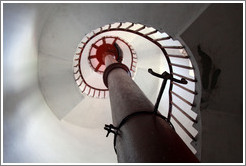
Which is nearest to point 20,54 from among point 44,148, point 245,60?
point 44,148

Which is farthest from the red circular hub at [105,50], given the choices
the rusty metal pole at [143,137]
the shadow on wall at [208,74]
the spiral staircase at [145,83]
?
→ the rusty metal pole at [143,137]

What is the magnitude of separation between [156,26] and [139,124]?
7.55ft

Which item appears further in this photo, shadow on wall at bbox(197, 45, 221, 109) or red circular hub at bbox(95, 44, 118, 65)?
red circular hub at bbox(95, 44, 118, 65)

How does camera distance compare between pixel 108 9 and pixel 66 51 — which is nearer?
pixel 108 9

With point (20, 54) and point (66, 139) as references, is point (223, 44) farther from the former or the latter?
point (66, 139)

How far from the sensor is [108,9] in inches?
154

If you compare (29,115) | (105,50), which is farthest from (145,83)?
(29,115)

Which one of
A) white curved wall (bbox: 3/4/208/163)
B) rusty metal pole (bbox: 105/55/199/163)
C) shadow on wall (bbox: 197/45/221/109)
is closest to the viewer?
rusty metal pole (bbox: 105/55/199/163)

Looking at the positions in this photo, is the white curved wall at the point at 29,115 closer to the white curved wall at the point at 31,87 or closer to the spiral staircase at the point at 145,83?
the white curved wall at the point at 31,87

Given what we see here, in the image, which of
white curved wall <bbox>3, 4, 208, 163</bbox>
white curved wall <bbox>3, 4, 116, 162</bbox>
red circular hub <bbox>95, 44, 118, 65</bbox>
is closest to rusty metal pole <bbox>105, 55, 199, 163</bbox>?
white curved wall <bbox>3, 4, 208, 163</bbox>

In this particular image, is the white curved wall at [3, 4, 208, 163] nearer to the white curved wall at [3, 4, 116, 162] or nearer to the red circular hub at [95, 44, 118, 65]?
the white curved wall at [3, 4, 116, 162]

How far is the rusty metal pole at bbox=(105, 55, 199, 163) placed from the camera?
185 cm

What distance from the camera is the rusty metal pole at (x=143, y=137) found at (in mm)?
1848

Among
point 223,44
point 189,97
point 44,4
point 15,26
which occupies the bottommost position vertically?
point 189,97
